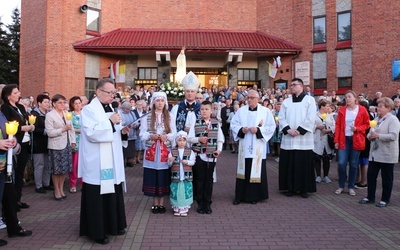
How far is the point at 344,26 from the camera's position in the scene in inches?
872

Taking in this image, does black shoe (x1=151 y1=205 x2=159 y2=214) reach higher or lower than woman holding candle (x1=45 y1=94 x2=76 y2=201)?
lower

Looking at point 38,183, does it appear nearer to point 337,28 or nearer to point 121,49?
point 121,49

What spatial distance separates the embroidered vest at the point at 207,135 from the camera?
6.77 metres

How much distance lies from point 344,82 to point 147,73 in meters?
13.0

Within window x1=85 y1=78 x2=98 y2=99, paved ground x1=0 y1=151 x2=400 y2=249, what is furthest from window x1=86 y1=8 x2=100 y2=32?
paved ground x1=0 y1=151 x2=400 y2=249

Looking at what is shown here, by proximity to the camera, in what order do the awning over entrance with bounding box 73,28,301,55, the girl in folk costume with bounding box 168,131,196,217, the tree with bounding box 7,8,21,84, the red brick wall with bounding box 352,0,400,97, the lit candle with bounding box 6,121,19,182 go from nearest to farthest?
the lit candle with bounding box 6,121,19,182 < the girl in folk costume with bounding box 168,131,196,217 < the red brick wall with bounding box 352,0,400,97 < the awning over entrance with bounding box 73,28,301,55 < the tree with bounding box 7,8,21,84

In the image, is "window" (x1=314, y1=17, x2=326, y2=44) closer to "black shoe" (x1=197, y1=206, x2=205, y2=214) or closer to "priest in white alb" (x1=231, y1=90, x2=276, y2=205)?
"priest in white alb" (x1=231, y1=90, x2=276, y2=205)

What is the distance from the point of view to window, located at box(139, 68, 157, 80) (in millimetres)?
25219

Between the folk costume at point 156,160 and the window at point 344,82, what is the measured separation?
1824 centimetres

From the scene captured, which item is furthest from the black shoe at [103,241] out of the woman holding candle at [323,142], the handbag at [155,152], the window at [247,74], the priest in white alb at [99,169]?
the window at [247,74]

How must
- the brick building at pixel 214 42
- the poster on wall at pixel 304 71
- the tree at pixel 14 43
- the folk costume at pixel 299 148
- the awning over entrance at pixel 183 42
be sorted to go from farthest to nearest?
the tree at pixel 14 43, the poster on wall at pixel 304 71, the awning over entrance at pixel 183 42, the brick building at pixel 214 42, the folk costume at pixel 299 148

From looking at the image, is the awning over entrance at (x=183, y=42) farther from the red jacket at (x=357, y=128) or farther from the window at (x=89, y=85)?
the red jacket at (x=357, y=128)

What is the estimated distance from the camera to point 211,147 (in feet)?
22.3

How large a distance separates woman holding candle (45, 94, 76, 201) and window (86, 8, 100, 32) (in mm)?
17318
